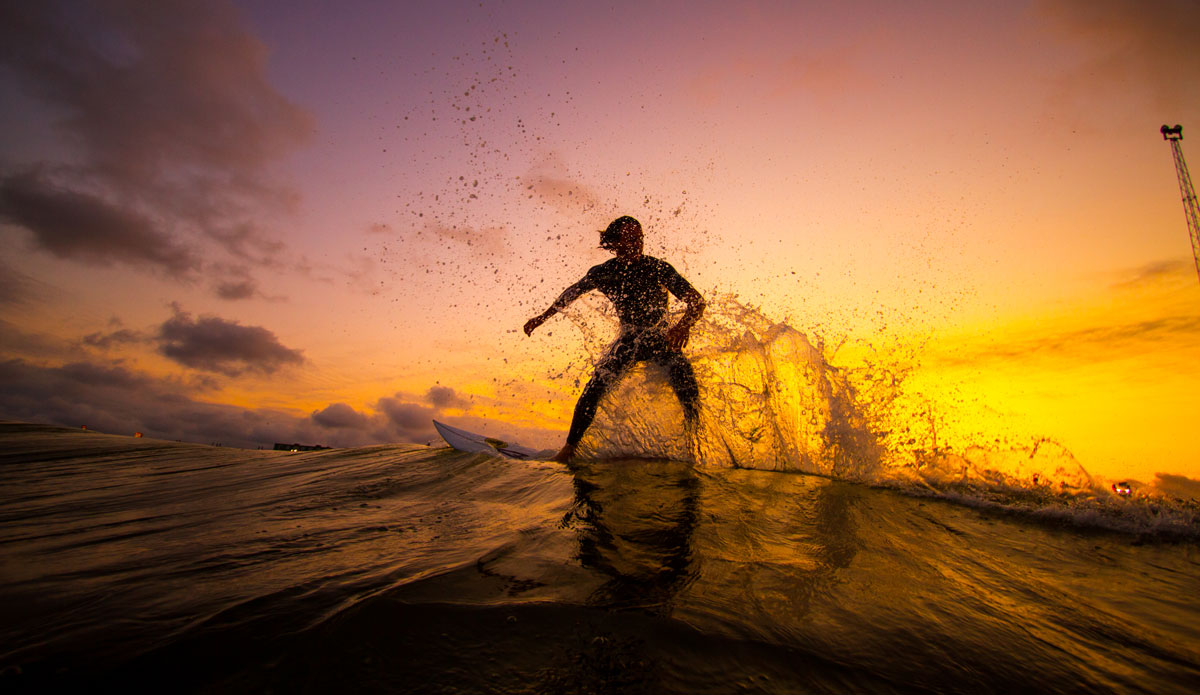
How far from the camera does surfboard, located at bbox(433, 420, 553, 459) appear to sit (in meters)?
4.90

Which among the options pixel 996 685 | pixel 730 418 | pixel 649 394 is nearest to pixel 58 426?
pixel 649 394

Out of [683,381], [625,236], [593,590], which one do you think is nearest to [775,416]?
[683,381]

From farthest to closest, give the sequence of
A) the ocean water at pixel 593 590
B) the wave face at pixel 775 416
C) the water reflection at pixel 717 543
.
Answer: the wave face at pixel 775 416, the water reflection at pixel 717 543, the ocean water at pixel 593 590

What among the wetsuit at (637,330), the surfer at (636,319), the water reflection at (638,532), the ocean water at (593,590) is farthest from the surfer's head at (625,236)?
the ocean water at (593,590)

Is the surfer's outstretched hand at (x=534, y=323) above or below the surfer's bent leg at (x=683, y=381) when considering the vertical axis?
above

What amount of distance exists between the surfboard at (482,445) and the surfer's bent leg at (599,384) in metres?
0.72

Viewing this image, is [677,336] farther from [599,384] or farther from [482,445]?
[482,445]

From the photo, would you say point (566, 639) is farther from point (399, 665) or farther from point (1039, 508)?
point (1039, 508)

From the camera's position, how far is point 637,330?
177 inches

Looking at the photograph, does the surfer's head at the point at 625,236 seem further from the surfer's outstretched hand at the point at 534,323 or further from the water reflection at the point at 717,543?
the water reflection at the point at 717,543

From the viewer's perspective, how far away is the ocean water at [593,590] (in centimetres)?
94

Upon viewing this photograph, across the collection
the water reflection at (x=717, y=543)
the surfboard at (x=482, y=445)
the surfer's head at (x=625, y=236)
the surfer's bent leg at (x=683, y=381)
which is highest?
the surfer's head at (x=625, y=236)

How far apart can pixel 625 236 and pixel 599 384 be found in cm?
146

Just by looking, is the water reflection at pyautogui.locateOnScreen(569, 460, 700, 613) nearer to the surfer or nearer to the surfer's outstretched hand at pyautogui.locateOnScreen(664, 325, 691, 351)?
the surfer
